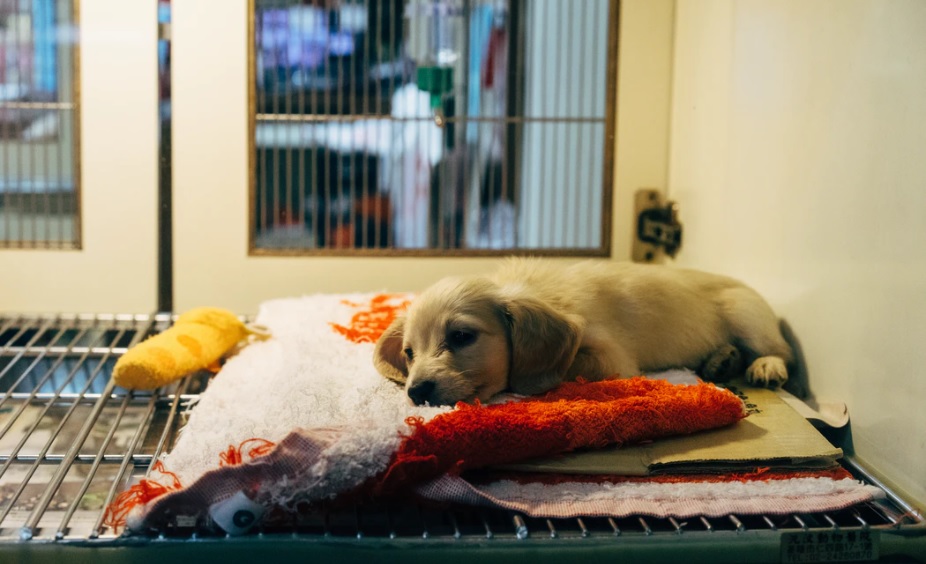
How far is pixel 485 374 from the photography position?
1.96m

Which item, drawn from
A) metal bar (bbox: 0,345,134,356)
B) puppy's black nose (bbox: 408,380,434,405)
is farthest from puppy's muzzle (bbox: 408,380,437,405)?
metal bar (bbox: 0,345,134,356)

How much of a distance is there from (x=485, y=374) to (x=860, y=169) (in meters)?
0.88

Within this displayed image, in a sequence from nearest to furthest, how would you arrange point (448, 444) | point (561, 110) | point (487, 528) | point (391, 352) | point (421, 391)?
point (487, 528) < point (448, 444) < point (421, 391) < point (391, 352) < point (561, 110)

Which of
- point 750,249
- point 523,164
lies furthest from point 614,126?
point 750,249

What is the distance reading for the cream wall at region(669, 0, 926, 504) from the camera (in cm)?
177

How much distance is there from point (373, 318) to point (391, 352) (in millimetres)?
503

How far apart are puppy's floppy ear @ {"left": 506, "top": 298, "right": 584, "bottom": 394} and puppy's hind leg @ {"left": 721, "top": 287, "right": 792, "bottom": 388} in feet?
1.64

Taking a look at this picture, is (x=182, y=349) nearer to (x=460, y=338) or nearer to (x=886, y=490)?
(x=460, y=338)

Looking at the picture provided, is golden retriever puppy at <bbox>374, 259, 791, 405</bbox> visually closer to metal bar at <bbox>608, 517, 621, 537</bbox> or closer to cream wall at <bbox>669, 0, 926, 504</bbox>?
cream wall at <bbox>669, 0, 926, 504</bbox>

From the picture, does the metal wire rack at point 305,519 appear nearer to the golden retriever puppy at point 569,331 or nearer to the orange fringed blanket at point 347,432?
the orange fringed blanket at point 347,432

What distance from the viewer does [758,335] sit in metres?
2.29

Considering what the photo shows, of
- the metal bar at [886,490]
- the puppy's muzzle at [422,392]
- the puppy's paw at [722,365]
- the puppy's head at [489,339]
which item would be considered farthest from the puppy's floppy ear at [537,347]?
the metal bar at [886,490]

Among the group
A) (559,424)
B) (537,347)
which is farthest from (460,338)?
(559,424)

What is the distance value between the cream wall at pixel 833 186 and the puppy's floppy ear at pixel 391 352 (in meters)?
0.94
